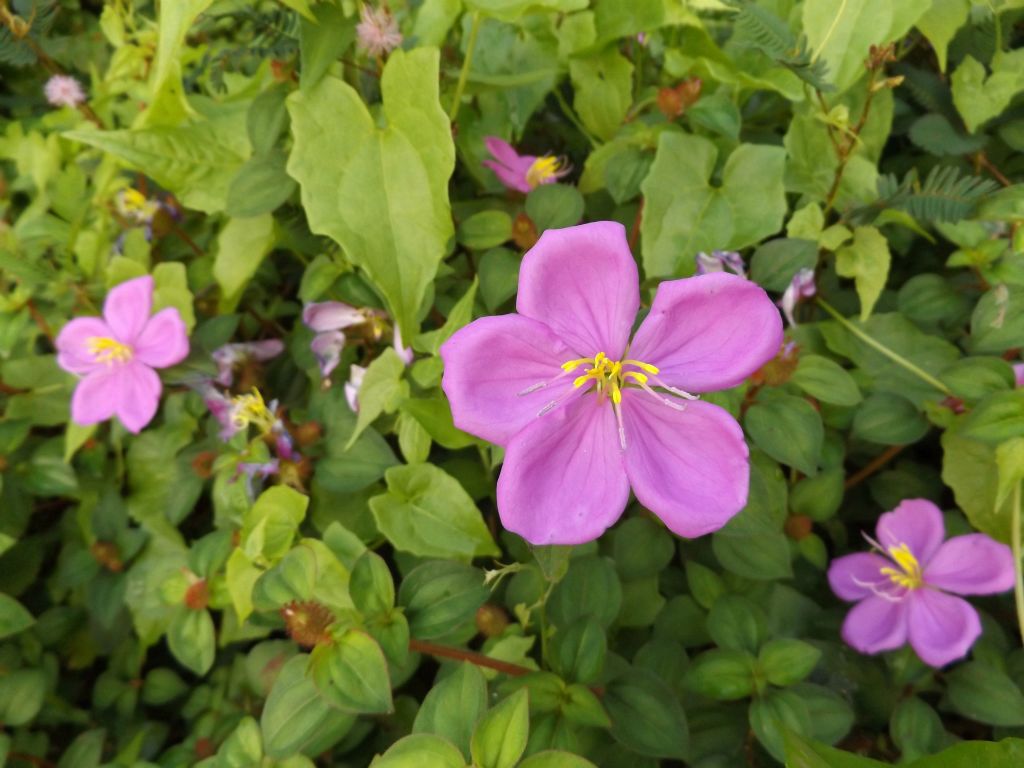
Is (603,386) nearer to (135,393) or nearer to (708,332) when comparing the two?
(708,332)

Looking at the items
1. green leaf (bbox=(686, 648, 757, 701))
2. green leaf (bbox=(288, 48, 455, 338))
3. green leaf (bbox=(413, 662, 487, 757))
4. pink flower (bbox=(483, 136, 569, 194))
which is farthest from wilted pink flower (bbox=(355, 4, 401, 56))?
green leaf (bbox=(686, 648, 757, 701))

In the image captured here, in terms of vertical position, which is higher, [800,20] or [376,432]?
[800,20]

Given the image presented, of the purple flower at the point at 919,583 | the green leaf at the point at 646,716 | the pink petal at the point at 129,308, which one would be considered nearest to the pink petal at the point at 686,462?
the green leaf at the point at 646,716

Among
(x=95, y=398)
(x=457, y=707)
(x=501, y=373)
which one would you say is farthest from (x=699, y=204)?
(x=95, y=398)

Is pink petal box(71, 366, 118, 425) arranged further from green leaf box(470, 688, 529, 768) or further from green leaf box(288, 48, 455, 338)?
green leaf box(470, 688, 529, 768)

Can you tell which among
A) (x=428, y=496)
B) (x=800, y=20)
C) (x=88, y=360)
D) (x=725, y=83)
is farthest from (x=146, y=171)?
(x=800, y=20)

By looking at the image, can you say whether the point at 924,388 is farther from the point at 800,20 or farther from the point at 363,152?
the point at 363,152

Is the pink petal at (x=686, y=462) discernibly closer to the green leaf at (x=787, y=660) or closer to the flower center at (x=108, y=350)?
the green leaf at (x=787, y=660)
